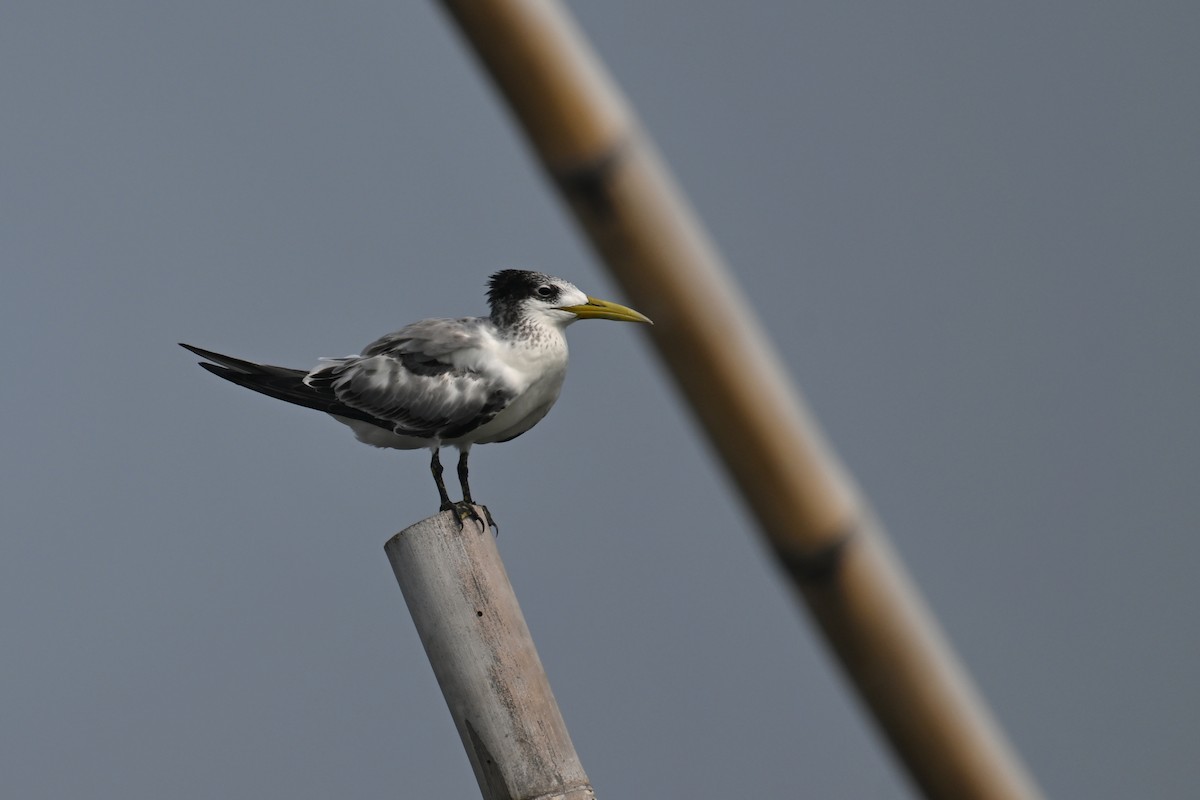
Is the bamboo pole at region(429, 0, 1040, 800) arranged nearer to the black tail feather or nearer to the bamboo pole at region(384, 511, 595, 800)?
the bamboo pole at region(384, 511, 595, 800)

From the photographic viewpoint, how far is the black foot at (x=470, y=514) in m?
2.25

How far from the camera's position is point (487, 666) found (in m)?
2.02

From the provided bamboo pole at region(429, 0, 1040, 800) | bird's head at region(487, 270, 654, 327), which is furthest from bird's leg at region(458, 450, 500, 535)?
bamboo pole at region(429, 0, 1040, 800)

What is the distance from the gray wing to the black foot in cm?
17

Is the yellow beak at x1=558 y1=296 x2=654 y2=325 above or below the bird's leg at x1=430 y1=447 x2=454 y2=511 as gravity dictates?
above

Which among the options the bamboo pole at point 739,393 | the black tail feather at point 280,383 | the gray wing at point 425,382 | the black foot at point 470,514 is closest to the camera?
the bamboo pole at point 739,393

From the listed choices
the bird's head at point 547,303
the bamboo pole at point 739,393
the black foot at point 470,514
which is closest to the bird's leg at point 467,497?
the black foot at point 470,514

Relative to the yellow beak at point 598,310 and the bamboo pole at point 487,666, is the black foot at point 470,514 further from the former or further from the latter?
the yellow beak at point 598,310

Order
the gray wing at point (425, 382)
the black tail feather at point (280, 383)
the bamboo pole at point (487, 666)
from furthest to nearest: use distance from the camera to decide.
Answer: the black tail feather at point (280, 383) < the gray wing at point (425, 382) < the bamboo pole at point (487, 666)

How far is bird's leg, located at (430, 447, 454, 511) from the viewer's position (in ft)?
8.11

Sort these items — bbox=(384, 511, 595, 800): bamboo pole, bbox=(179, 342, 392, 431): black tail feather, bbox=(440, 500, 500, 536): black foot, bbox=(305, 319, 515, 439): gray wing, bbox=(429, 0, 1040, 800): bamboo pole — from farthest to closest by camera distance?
bbox=(179, 342, 392, 431): black tail feather → bbox=(305, 319, 515, 439): gray wing → bbox=(440, 500, 500, 536): black foot → bbox=(384, 511, 595, 800): bamboo pole → bbox=(429, 0, 1040, 800): bamboo pole

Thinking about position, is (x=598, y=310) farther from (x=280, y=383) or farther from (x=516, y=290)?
(x=280, y=383)

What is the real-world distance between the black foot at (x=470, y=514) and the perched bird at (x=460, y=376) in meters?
0.01

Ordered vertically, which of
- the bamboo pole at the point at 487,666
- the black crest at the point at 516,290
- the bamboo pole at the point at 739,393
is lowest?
the bamboo pole at the point at 739,393
